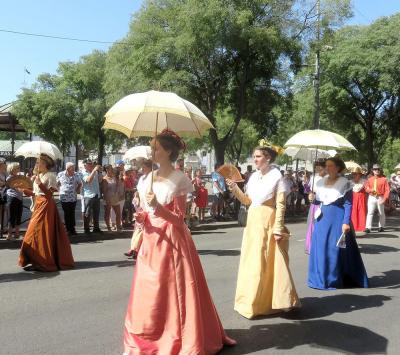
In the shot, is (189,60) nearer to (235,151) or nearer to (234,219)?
(234,219)

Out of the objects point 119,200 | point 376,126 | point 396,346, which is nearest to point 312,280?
point 396,346

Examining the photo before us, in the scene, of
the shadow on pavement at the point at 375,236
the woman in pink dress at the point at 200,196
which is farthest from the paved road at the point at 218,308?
the woman in pink dress at the point at 200,196

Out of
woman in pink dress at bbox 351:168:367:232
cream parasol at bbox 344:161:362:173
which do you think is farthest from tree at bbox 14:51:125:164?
woman in pink dress at bbox 351:168:367:232

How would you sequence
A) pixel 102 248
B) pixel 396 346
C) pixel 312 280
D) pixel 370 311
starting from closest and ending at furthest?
pixel 396 346 → pixel 370 311 → pixel 312 280 → pixel 102 248

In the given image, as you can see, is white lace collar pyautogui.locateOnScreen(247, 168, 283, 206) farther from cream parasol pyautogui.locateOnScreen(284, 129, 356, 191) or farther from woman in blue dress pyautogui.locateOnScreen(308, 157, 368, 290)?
cream parasol pyautogui.locateOnScreen(284, 129, 356, 191)

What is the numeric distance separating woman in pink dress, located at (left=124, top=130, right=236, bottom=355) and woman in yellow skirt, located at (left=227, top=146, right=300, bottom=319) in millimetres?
1164

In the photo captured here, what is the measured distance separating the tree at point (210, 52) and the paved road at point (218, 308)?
30.3ft

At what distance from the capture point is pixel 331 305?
616 centimetres

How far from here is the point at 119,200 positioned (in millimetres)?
12961

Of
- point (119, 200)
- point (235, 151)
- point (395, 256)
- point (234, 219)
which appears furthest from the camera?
point (235, 151)

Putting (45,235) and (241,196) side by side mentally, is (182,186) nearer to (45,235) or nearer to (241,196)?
(241,196)

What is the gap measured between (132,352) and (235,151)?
1643 inches

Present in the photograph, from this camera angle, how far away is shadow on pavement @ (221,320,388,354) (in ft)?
15.3

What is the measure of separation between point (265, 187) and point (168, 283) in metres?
1.83
